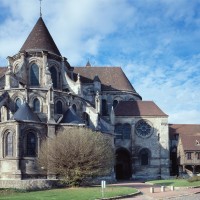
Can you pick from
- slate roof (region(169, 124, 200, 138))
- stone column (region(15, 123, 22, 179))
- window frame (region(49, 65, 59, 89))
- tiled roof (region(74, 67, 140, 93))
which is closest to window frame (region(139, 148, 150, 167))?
slate roof (region(169, 124, 200, 138))

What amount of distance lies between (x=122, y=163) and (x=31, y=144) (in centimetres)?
1862

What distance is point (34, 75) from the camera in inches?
1868

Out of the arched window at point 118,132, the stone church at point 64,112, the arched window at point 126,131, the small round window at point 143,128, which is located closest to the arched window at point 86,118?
the stone church at point 64,112

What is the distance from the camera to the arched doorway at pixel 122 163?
5213cm

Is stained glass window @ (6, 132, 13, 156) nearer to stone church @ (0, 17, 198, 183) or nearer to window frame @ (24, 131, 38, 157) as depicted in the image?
stone church @ (0, 17, 198, 183)

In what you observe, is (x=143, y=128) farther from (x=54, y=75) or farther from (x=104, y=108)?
(x=54, y=75)

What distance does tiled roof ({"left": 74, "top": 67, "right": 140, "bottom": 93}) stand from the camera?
57.2 meters

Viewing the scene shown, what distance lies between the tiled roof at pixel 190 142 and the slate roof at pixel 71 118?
17.0 m

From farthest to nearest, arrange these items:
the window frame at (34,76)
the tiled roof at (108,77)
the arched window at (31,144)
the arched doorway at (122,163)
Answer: the tiled roof at (108,77)
the arched doorway at (122,163)
the window frame at (34,76)
the arched window at (31,144)

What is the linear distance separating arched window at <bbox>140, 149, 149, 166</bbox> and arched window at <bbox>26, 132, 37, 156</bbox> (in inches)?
742

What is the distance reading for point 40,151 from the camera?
36.6m

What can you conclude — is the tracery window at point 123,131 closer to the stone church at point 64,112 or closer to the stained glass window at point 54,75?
the stone church at point 64,112

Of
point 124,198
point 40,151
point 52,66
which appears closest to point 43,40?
point 52,66

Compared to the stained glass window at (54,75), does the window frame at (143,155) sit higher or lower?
lower
